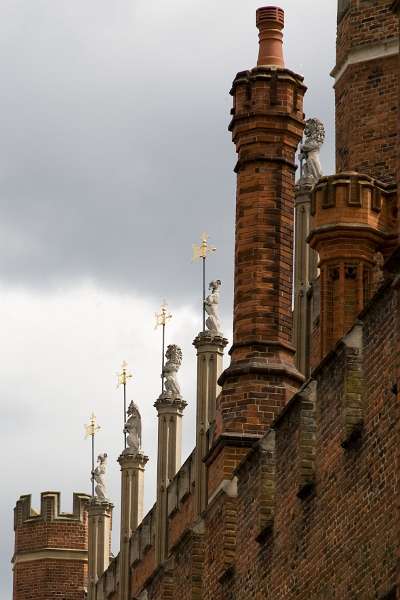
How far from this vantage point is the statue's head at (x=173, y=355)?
147 feet

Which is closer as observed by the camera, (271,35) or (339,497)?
(339,497)

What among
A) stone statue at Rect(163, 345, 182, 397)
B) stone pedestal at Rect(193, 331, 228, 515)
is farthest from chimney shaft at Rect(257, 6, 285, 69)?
stone statue at Rect(163, 345, 182, 397)

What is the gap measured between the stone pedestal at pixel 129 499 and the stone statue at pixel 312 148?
1212 centimetres

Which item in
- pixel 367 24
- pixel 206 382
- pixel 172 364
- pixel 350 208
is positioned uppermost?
pixel 172 364

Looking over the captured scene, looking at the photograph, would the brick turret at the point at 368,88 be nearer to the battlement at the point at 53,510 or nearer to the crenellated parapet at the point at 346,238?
the crenellated parapet at the point at 346,238

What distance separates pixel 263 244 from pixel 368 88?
9.05ft

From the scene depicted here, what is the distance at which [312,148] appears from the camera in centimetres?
3538

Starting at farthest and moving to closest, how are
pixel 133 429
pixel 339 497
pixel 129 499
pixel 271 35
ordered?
pixel 133 429
pixel 129 499
pixel 271 35
pixel 339 497

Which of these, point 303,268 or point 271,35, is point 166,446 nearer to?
point 303,268

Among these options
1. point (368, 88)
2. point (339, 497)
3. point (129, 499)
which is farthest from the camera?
point (129, 499)

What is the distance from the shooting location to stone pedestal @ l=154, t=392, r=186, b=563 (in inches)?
1727

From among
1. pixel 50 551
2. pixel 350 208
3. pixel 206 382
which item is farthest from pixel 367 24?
pixel 50 551

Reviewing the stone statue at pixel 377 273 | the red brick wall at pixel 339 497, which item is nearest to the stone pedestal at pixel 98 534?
the stone statue at pixel 377 273

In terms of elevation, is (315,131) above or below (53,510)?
below
